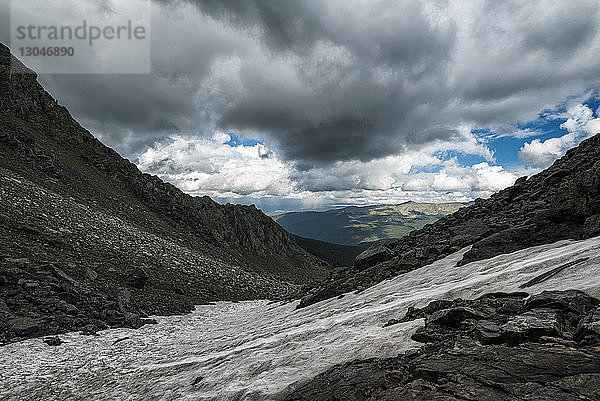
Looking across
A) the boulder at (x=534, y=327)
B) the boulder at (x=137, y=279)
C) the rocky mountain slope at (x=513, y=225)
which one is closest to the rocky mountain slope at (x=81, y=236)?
the boulder at (x=137, y=279)

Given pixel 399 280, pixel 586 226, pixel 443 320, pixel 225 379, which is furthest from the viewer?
pixel 399 280

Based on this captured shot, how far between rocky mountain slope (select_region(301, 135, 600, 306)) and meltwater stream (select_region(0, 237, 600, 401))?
58.9 inches

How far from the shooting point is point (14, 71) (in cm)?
6247

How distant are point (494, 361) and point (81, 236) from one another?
4037cm

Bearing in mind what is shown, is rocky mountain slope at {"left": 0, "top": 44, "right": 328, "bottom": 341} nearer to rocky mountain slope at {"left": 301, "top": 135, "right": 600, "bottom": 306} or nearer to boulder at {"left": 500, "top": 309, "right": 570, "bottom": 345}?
rocky mountain slope at {"left": 301, "top": 135, "right": 600, "bottom": 306}

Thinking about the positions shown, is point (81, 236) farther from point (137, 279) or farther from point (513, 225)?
point (513, 225)

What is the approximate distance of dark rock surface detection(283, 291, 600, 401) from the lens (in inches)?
212

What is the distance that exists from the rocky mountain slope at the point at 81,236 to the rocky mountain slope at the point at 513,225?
14.7 metres

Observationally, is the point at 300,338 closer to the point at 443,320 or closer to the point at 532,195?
the point at 443,320

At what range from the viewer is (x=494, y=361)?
6250mm

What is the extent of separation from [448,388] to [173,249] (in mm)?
45514

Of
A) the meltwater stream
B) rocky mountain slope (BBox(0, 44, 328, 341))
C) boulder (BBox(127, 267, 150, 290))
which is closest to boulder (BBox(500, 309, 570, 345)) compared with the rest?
the meltwater stream

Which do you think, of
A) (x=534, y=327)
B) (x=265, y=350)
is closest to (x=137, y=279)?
(x=265, y=350)

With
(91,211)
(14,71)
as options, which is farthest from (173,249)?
(14,71)
